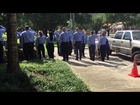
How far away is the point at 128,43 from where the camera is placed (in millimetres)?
14984

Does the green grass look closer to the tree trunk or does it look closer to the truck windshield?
the tree trunk

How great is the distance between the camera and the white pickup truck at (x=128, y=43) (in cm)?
1412

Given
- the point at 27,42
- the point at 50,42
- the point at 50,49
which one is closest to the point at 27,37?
the point at 27,42

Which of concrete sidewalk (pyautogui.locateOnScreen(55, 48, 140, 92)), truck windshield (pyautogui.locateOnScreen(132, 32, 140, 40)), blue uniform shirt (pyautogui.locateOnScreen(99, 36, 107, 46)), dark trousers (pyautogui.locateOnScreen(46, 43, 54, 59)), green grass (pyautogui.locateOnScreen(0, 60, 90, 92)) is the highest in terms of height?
truck windshield (pyautogui.locateOnScreen(132, 32, 140, 40))

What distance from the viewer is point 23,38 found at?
12562 mm

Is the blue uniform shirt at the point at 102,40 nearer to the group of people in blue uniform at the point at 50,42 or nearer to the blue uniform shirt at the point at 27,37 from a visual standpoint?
the group of people in blue uniform at the point at 50,42

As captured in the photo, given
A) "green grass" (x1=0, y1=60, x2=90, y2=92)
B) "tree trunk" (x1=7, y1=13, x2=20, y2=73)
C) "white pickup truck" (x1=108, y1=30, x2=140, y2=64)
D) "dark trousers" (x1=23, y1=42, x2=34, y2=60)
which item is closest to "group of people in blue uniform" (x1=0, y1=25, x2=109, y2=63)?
"dark trousers" (x1=23, y1=42, x2=34, y2=60)

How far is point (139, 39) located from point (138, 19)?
2913 cm

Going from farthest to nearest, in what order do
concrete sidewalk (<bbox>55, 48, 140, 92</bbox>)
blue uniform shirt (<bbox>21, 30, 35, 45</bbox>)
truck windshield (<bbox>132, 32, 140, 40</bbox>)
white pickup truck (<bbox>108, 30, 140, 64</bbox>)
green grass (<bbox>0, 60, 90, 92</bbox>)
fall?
truck windshield (<bbox>132, 32, 140, 40</bbox>) < white pickup truck (<bbox>108, 30, 140, 64</bbox>) < blue uniform shirt (<bbox>21, 30, 35, 45</bbox>) < concrete sidewalk (<bbox>55, 48, 140, 92</bbox>) < green grass (<bbox>0, 60, 90, 92</bbox>)

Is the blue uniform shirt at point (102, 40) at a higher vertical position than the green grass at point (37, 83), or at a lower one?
higher

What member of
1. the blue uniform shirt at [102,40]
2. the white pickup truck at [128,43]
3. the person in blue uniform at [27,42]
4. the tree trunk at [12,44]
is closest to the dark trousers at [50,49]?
the person in blue uniform at [27,42]

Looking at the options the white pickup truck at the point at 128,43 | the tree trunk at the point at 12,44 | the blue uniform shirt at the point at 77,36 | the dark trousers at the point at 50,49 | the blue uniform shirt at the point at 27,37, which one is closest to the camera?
the tree trunk at the point at 12,44

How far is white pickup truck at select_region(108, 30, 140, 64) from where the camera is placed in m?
14.1
